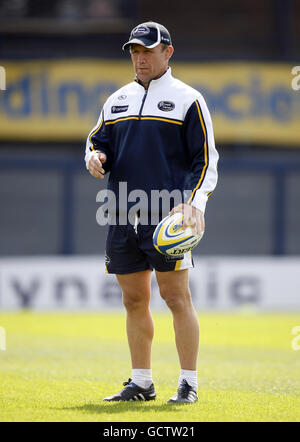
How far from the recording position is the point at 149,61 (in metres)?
5.76

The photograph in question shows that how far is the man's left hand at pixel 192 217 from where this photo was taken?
18.1 feet

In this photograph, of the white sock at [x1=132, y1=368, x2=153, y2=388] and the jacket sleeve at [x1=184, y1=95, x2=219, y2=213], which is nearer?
the jacket sleeve at [x1=184, y1=95, x2=219, y2=213]

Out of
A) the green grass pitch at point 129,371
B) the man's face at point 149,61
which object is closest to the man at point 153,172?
the man's face at point 149,61

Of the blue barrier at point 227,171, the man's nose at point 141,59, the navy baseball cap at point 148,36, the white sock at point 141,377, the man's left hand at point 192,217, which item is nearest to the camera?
the man's left hand at point 192,217

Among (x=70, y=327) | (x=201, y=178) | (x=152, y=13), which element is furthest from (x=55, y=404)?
(x=152, y=13)

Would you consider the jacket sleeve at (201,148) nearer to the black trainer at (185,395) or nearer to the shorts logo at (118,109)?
the shorts logo at (118,109)

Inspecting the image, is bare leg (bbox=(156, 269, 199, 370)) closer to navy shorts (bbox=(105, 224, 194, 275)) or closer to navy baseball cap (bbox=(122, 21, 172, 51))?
navy shorts (bbox=(105, 224, 194, 275))

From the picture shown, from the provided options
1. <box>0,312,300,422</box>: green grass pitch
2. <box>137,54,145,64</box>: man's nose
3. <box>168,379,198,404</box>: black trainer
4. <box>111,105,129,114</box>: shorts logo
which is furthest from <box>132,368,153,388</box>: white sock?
<box>137,54,145,64</box>: man's nose

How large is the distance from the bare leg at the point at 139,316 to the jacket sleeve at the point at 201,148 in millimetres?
683

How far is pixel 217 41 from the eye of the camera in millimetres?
18641

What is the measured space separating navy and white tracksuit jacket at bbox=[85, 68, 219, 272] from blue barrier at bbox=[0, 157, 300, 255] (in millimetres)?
10998

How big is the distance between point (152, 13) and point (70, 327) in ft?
28.7

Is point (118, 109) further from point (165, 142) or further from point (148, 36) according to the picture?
point (148, 36)

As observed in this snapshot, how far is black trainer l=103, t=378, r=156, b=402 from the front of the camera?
580 centimetres
